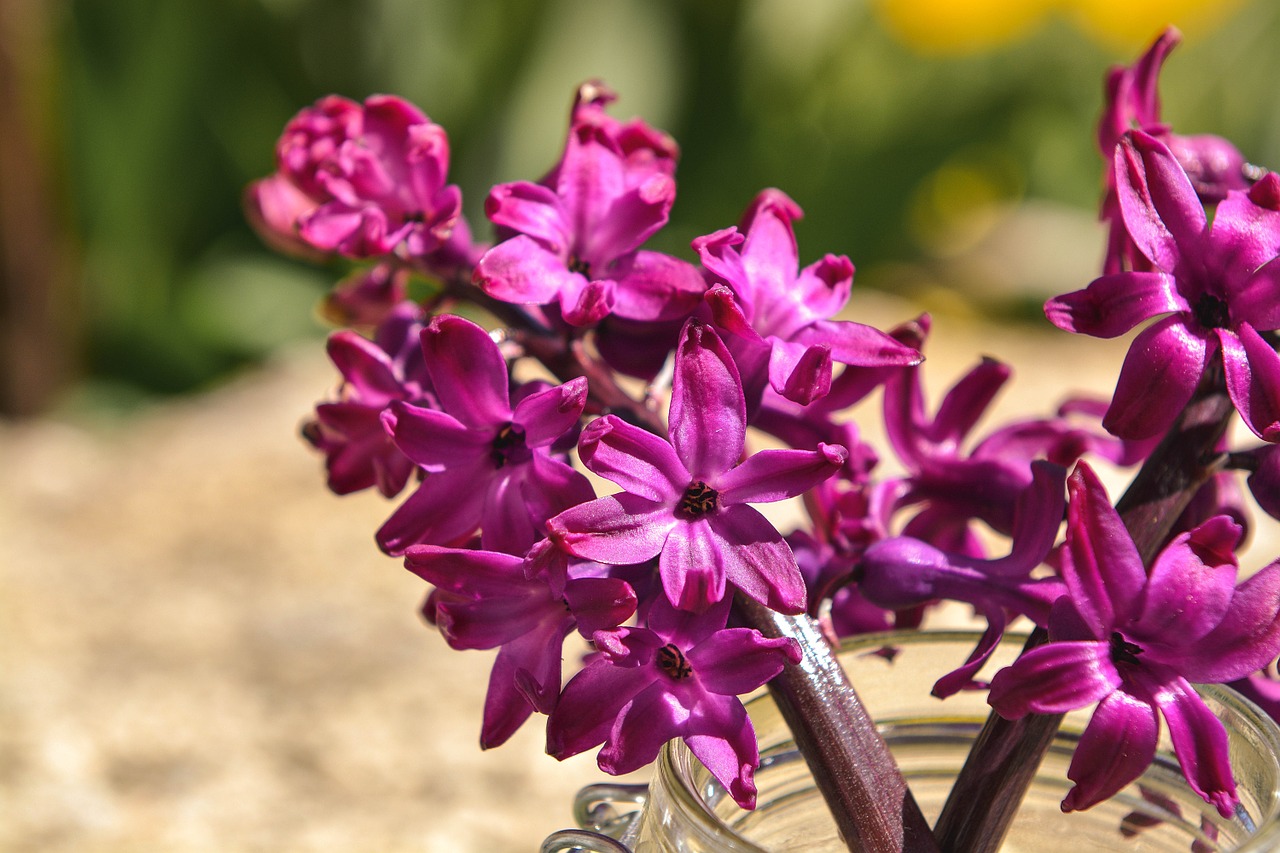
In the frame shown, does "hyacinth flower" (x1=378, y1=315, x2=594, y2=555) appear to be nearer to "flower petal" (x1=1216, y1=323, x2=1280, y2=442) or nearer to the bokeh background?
"flower petal" (x1=1216, y1=323, x2=1280, y2=442)

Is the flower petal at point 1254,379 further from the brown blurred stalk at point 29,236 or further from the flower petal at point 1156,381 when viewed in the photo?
the brown blurred stalk at point 29,236

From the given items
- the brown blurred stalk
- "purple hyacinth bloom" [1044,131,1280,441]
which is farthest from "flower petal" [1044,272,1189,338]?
the brown blurred stalk

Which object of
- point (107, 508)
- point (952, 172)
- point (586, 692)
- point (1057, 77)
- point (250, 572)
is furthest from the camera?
point (952, 172)

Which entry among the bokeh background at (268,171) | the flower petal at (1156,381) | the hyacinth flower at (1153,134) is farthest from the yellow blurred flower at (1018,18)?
the flower petal at (1156,381)

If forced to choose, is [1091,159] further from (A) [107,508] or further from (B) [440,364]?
(B) [440,364]

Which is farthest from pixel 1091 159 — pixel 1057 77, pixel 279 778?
pixel 279 778

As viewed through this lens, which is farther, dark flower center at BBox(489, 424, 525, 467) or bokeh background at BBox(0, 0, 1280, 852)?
bokeh background at BBox(0, 0, 1280, 852)
